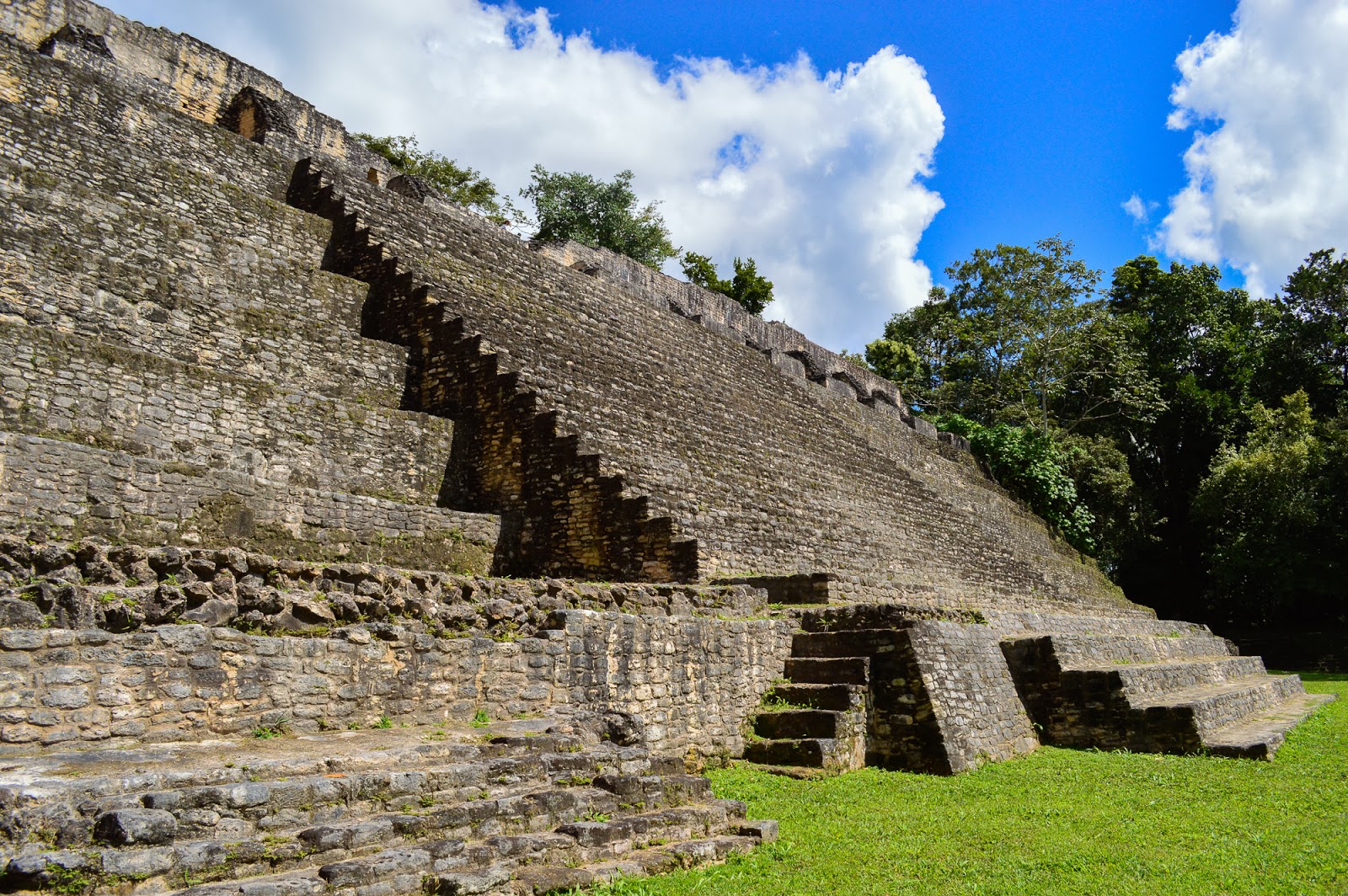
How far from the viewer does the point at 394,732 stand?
5.11m

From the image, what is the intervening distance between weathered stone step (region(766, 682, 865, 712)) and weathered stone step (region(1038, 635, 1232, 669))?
3.28 metres

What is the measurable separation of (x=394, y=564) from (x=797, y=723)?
4252 millimetres

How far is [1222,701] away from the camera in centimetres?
1075

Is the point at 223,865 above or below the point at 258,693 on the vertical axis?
below

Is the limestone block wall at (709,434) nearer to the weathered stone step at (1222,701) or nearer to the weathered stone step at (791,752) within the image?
the weathered stone step at (791,752)

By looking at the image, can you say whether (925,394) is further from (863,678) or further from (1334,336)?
(863,678)

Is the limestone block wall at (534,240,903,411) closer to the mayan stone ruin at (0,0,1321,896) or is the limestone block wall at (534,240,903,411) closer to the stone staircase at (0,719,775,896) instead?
the mayan stone ruin at (0,0,1321,896)

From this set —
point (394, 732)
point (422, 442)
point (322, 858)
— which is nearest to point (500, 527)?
point (422, 442)

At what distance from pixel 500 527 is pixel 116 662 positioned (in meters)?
6.35

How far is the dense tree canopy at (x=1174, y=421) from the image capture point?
24.2 m

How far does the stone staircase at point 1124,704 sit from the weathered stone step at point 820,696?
2.94 m

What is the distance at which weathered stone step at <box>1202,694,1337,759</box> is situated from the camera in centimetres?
882

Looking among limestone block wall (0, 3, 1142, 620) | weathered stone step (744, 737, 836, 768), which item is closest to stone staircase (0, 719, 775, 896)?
weathered stone step (744, 737, 836, 768)

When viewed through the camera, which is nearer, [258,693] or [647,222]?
[258,693]
